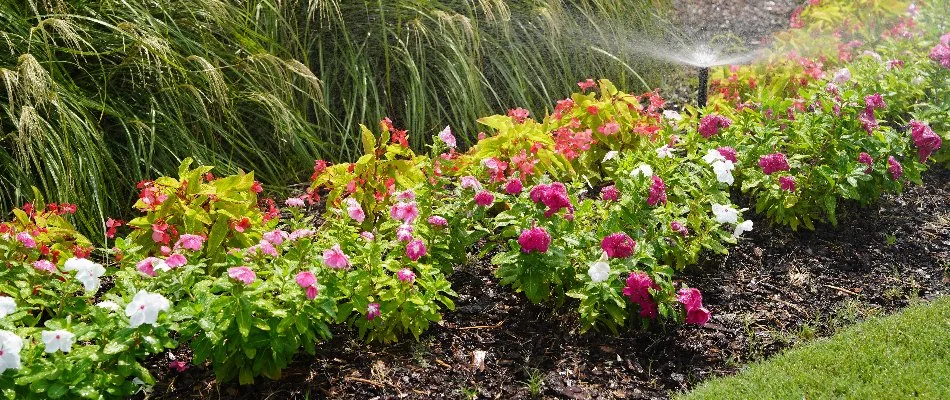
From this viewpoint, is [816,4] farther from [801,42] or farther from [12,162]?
[12,162]

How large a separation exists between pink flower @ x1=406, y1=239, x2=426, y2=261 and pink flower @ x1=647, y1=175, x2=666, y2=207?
926 millimetres

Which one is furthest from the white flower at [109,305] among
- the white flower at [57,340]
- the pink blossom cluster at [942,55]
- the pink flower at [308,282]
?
the pink blossom cluster at [942,55]

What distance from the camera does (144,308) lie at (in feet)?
8.74

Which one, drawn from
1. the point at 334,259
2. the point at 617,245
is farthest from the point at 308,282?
the point at 617,245

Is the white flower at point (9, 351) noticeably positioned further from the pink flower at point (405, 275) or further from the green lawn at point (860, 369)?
the green lawn at point (860, 369)

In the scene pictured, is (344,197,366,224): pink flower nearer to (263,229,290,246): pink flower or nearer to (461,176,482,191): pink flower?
(263,229,290,246): pink flower

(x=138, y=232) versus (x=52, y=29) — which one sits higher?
(x=52, y=29)

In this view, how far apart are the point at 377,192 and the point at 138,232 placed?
2.95 ft

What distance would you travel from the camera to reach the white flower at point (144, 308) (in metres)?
2.66

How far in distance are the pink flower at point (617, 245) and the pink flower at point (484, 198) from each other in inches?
16.6

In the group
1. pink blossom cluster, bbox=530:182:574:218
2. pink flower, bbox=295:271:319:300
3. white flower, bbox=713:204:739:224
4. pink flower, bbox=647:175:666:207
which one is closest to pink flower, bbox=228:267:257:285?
pink flower, bbox=295:271:319:300

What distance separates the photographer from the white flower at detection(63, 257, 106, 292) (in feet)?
9.26

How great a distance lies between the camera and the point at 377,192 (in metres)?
3.81

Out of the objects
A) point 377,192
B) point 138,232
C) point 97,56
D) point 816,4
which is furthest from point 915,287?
point 816,4
